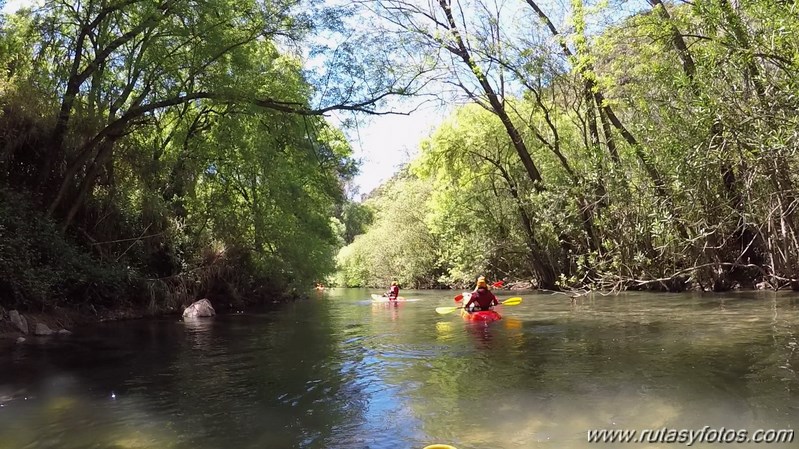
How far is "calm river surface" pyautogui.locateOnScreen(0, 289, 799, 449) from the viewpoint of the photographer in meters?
4.74

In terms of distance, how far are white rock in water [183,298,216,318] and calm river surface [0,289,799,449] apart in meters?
3.92

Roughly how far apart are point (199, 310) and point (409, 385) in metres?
10.9

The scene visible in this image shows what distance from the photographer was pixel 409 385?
254 inches

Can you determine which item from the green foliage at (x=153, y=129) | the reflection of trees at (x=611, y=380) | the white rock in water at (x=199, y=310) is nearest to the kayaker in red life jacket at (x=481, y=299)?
the reflection of trees at (x=611, y=380)

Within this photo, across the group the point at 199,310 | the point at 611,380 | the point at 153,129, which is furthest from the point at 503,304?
the point at 153,129

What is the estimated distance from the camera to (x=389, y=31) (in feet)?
57.2

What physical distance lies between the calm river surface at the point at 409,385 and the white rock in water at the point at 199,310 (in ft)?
12.9

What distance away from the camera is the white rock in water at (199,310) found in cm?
1545

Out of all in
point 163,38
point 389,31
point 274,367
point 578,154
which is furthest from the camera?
point 578,154

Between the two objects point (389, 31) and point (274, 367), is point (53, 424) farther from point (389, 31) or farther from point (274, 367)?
point (389, 31)

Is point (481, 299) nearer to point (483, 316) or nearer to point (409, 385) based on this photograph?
point (483, 316)

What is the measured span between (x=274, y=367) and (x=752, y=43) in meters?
8.98

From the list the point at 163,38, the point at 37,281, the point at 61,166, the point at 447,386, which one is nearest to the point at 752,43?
the point at 447,386

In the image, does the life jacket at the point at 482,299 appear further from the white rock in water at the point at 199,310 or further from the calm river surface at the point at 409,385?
the white rock in water at the point at 199,310
